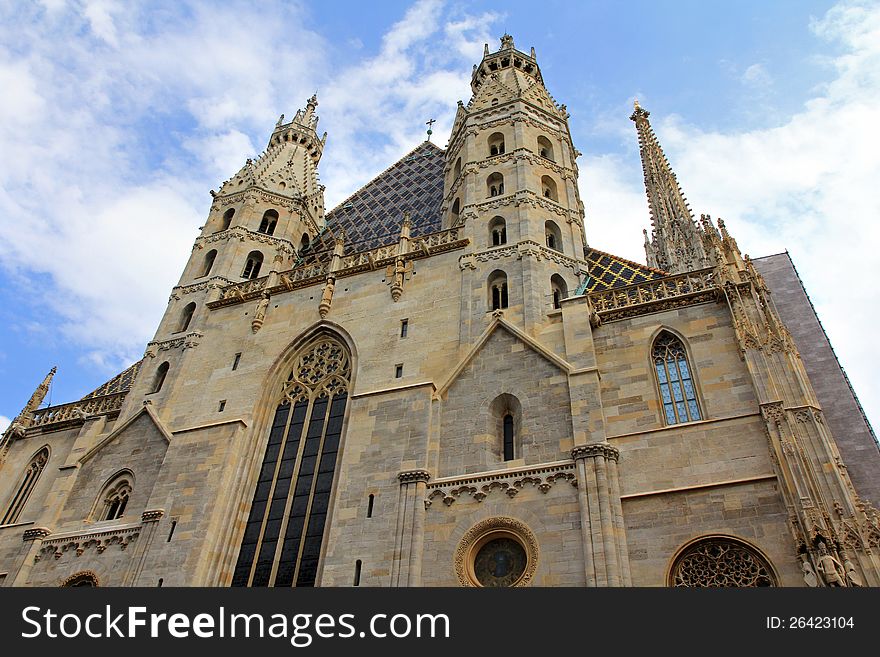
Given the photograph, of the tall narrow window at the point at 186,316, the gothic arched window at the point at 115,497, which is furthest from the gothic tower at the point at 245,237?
the gothic arched window at the point at 115,497

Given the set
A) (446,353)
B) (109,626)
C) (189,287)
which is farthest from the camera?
(189,287)

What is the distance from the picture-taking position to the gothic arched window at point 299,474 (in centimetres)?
1566

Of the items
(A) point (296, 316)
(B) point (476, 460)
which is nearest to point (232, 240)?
(A) point (296, 316)

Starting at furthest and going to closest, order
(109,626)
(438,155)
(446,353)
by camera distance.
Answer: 1. (438,155)
2. (446,353)
3. (109,626)

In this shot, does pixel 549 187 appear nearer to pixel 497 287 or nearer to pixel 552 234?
pixel 552 234

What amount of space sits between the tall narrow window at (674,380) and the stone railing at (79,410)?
15.3 meters

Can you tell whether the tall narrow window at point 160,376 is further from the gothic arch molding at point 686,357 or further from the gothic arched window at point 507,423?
the gothic arch molding at point 686,357

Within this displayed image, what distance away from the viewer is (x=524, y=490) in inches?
551

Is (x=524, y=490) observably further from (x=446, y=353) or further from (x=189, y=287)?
(x=189, y=287)

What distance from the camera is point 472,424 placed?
1564 cm

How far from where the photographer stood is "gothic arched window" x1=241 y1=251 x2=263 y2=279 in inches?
979

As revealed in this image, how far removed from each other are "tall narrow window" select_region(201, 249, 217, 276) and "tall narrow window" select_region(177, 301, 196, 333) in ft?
5.49

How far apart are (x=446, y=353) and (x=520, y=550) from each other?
18.3 feet

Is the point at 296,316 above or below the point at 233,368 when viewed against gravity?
above
